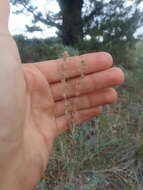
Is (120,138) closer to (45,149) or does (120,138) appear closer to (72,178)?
(72,178)

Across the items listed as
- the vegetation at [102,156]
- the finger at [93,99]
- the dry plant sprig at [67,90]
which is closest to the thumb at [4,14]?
the dry plant sprig at [67,90]

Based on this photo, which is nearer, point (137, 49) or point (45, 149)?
point (45, 149)

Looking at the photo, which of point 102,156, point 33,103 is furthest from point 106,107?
point 33,103

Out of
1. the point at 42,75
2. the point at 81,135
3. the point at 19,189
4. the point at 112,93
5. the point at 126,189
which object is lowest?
the point at 126,189

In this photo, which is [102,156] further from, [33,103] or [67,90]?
[33,103]

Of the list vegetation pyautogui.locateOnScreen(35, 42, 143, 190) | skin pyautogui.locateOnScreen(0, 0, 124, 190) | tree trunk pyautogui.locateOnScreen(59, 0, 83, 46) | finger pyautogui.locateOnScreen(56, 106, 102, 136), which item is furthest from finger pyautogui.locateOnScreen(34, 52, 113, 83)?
tree trunk pyautogui.locateOnScreen(59, 0, 83, 46)

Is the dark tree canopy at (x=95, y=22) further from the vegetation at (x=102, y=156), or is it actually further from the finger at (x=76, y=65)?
the finger at (x=76, y=65)

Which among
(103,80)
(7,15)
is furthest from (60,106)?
(7,15)

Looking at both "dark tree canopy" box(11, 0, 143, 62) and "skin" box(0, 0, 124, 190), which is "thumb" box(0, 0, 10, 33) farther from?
"dark tree canopy" box(11, 0, 143, 62)
